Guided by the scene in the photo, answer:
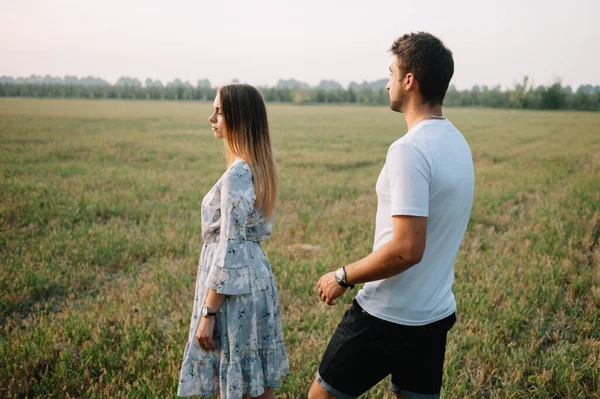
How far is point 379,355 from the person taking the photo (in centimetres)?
201

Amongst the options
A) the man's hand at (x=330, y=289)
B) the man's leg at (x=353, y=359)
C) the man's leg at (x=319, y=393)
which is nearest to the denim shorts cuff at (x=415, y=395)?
the man's leg at (x=353, y=359)

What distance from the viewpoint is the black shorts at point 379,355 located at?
198 centimetres

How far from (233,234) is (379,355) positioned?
2.93ft

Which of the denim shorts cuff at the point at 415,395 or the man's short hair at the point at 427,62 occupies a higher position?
the man's short hair at the point at 427,62

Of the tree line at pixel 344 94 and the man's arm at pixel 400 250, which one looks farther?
the tree line at pixel 344 94

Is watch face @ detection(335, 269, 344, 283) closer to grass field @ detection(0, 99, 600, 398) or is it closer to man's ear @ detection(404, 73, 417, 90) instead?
man's ear @ detection(404, 73, 417, 90)

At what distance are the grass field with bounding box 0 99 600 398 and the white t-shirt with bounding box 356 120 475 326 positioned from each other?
161 centimetres

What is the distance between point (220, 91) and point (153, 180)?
9.45 metres

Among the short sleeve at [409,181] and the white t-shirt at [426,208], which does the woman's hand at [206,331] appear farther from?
the short sleeve at [409,181]

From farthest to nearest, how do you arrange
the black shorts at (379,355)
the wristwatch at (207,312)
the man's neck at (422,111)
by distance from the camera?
the wristwatch at (207,312)
the black shorts at (379,355)
the man's neck at (422,111)

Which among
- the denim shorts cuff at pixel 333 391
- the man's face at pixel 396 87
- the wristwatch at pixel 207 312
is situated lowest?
the denim shorts cuff at pixel 333 391

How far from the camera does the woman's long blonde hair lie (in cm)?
238

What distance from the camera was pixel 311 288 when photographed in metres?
5.04

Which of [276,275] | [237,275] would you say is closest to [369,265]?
[237,275]
